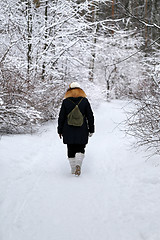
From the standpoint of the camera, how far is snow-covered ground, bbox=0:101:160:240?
2.37m

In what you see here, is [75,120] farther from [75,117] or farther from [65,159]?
[65,159]

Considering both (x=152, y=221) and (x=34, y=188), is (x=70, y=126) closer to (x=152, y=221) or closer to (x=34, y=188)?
(x=34, y=188)

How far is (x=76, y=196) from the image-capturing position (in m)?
3.21

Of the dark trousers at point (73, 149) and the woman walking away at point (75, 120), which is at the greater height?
the woman walking away at point (75, 120)

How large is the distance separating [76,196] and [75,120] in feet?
4.34

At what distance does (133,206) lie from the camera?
2.91 meters

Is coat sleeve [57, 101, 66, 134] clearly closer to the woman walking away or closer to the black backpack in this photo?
the woman walking away

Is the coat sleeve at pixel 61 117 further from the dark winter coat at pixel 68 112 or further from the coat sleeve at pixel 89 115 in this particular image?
the coat sleeve at pixel 89 115

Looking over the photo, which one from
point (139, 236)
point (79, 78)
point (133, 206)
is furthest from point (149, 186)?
point (79, 78)

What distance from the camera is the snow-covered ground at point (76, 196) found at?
2.37 meters

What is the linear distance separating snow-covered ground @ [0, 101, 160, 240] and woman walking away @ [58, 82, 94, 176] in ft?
1.29

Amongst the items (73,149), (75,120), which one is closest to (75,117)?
(75,120)

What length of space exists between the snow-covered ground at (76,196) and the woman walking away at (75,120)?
39 cm

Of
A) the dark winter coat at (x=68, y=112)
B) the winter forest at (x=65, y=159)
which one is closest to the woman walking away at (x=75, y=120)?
the dark winter coat at (x=68, y=112)
